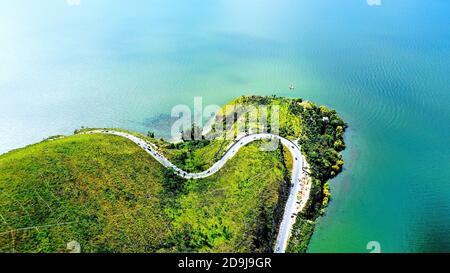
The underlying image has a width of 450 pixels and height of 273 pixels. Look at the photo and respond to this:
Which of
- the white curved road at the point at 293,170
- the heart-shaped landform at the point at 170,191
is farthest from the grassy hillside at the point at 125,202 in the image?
the white curved road at the point at 293,170

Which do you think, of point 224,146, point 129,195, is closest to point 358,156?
point 224,146

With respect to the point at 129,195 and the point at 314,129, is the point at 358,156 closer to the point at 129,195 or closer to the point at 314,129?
the point at 314,129

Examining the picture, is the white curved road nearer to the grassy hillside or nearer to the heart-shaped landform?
the heart-shaped landform

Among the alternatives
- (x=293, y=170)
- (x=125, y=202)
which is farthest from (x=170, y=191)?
(x=293, y=170)

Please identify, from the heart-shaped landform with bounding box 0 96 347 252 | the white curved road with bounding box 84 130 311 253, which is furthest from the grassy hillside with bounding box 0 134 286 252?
the white curved road with bounding box 84 130 311 253

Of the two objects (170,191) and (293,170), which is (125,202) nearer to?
(170,191)
